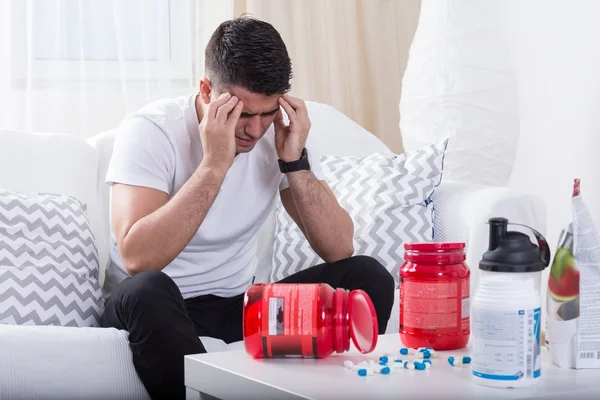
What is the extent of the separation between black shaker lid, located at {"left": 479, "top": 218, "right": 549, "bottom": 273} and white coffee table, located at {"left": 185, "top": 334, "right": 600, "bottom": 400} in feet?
0.43

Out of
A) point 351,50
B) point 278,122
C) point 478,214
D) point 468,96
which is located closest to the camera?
point 278,122

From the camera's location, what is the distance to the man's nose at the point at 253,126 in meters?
1.75

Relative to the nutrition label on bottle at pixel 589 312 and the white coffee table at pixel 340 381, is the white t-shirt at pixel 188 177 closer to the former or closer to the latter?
the white coffee table at pixel 340 381

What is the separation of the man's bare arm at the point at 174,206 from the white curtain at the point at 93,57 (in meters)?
1.00

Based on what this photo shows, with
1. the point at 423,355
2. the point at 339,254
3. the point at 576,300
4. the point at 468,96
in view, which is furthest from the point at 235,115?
the point at 468,96

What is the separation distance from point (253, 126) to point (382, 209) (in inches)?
19.1

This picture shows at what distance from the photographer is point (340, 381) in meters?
1.01

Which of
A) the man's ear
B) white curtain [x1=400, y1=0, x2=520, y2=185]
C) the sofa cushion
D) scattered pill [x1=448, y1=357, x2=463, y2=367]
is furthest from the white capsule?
white curtain [x1=400, y1=0, x2=520, y2=185]

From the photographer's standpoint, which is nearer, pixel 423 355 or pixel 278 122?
pixel 423 355

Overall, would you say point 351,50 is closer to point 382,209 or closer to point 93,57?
point 93,57

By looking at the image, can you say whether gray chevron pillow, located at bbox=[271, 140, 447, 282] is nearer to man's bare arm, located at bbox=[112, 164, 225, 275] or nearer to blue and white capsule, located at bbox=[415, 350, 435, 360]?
man's bare arm, located at bbox=[112, 164, 225, 275]

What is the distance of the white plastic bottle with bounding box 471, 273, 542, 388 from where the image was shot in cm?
96

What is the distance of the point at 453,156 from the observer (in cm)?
254

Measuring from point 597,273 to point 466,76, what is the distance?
157 centimetres
